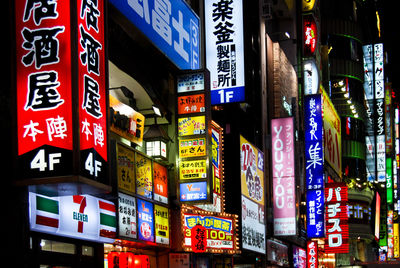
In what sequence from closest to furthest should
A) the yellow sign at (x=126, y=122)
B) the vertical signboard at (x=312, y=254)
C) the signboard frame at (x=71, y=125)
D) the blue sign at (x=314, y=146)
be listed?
the signboard frame at (x=71, y=125) → the yellow sign at (x=126, y=122) → the blue sign at (x=314, y=146) → the vertical signboard at (x=312, y=254)

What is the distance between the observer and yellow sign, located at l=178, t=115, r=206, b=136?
59.4 feet

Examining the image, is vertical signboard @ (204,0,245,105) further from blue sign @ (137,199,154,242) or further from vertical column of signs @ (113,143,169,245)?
blue sign @ (137,199,154,242)

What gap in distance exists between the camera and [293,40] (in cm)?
3884

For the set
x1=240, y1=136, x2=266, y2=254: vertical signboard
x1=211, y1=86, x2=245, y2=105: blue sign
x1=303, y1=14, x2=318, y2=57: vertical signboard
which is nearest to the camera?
x1=211, y1=86, x2=245, y2=105: blue sign

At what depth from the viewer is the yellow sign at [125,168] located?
50.9ft

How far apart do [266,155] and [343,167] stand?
34.7 meters

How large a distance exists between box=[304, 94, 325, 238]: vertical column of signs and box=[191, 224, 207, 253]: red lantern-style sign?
16342 mm

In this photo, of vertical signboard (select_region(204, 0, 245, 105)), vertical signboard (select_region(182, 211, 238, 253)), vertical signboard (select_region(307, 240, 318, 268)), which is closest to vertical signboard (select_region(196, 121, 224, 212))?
vertical signboard (select_region(182, 211, 238, 253))

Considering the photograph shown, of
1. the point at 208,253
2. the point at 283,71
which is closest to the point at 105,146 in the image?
the point at 208,253

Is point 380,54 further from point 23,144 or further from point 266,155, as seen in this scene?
point 23,144

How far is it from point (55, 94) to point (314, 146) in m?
28.5

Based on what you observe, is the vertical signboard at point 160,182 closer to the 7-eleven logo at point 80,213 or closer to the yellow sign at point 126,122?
the yellow sign at point 126,122

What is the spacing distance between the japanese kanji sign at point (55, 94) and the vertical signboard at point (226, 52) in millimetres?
13703

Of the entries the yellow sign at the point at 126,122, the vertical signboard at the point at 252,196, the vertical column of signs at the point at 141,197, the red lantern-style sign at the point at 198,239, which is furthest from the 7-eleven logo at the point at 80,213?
the vertical signboard at the point at 252,196
